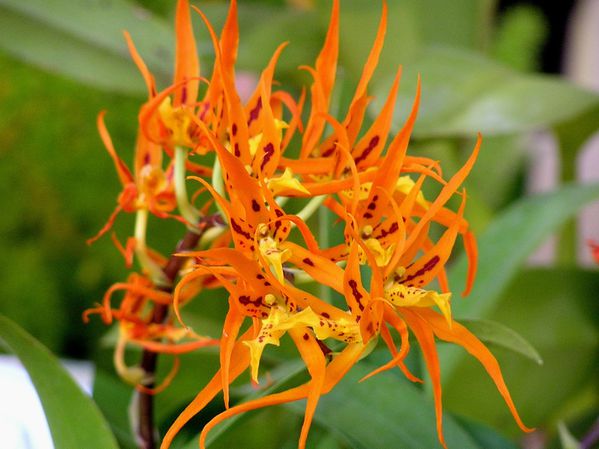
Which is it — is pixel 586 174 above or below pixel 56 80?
below

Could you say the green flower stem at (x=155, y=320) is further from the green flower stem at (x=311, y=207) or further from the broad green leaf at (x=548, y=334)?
the broad green leaf at (x=548, y=334)

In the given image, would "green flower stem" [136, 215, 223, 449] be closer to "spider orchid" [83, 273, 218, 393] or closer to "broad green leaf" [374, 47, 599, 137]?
"spider orchid" [83, 273, 218, 393]

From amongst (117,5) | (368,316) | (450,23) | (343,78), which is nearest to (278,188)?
(368,316)

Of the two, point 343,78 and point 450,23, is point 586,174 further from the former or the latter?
point 343,78

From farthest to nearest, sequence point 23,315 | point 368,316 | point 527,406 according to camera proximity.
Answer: point 23,315 → point 527,406 → point 368,316

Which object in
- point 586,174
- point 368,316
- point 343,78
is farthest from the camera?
point 586,174

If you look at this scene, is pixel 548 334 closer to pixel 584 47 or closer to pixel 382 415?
pixel 382 415

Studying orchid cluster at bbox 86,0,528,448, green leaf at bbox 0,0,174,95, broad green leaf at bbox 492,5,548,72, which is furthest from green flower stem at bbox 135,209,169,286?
broad green leaf at bbox 492,5,548,72
